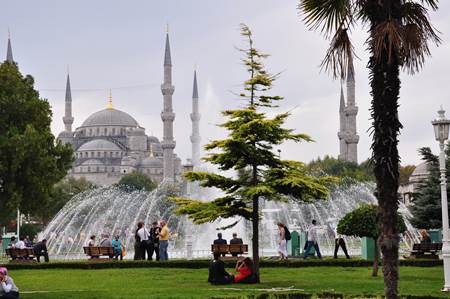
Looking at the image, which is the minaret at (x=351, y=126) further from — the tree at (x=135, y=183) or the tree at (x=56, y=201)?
the tree at (x=56, y=201)

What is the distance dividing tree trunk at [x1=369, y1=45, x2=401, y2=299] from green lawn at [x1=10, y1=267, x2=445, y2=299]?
13.4 ft

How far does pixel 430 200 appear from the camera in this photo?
94.7ft

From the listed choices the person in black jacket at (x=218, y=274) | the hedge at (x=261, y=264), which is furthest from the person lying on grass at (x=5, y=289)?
the hedge at (x=261, y=264)

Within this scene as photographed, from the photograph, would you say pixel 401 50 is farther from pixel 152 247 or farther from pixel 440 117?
pixel 152 247

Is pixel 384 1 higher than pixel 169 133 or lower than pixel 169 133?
lower

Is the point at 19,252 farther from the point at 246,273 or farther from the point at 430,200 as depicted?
the point at 430,200

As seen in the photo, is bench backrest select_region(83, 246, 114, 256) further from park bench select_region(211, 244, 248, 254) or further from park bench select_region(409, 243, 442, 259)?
park bench select_region(409, 243, 442, 259)

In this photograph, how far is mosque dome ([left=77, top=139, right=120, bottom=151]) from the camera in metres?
133

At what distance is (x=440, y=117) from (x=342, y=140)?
262 feet

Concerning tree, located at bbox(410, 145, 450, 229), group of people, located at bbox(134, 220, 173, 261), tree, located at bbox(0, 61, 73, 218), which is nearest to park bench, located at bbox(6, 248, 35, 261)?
group of people, located at bbox(134, 220, 173, 261)

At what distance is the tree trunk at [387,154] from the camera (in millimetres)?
8641

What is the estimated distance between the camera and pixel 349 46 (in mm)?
9234

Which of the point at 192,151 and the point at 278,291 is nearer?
the point at 278,291

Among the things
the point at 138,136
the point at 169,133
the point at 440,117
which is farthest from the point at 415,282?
the point at 138,136
